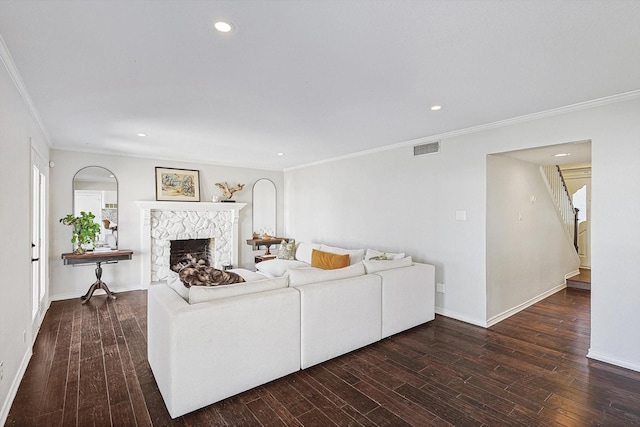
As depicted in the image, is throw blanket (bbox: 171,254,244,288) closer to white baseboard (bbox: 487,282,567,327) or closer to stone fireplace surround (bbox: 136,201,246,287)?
white baseboard (bbox: 487,282,567,327)

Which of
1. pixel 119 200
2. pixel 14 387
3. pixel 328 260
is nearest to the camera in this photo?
pixel 14 387

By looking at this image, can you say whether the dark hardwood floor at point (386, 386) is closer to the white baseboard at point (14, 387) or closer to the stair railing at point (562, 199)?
the white baseboard at point (14, 387)

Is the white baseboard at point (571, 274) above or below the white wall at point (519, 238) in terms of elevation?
below

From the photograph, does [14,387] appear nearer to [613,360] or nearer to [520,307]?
[613,360]

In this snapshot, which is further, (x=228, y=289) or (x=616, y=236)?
(x=616, y=236)

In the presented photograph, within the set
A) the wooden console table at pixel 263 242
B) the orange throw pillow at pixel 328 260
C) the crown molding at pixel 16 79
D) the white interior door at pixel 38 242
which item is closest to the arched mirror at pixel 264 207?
the wooden console table at pixel 263 242

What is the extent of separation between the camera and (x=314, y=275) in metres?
3.01

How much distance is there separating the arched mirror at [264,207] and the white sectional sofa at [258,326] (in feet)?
13.6

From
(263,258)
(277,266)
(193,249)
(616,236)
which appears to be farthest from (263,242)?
(616,236)

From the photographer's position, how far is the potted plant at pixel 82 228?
4.77m

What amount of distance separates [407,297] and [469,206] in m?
1.40

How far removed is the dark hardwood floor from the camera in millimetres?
2127

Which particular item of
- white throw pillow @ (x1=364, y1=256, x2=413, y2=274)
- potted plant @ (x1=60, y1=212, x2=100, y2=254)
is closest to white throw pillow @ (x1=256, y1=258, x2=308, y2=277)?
white throw pillow @ (x1=364, y1=256, x2=413, y2=274)

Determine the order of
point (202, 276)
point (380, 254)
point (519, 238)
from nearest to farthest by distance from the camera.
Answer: point (202, 276), point (519, 238), point (380, 254)
